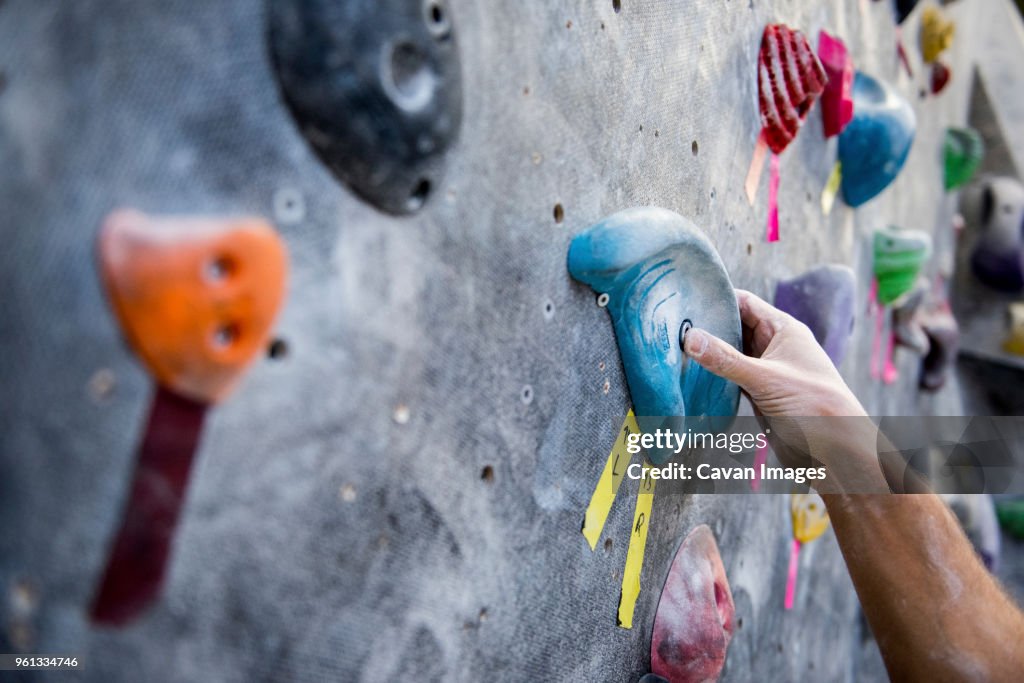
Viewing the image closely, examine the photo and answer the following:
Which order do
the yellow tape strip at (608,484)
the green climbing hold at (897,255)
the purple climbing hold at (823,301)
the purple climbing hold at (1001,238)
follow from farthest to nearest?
1. the purple climbing hold at (1001,238)
2. the green climbing hold at (897,255)
3. the purple climbing hold at (823,301)
4. the yellow tape strip at (608,484)

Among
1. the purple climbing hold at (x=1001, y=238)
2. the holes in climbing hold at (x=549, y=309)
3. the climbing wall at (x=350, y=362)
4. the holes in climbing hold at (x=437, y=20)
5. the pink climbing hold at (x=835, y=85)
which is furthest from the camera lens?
the purple climbing hold at (x=1001, y=238)

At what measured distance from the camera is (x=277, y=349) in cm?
55

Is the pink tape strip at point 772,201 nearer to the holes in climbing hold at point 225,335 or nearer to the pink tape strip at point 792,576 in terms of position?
the pink tape strip at point 792,576

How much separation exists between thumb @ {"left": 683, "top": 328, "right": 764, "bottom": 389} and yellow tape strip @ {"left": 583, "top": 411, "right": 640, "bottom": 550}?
0.39ft

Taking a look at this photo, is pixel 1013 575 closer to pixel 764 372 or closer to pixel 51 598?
pixel 764 372

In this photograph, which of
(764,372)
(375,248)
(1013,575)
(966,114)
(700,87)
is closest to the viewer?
(375,248)

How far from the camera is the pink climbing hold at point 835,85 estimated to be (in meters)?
1.62

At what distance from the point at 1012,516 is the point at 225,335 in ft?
11.1

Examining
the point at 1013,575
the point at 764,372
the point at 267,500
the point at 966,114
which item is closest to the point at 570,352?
the point at 764,372

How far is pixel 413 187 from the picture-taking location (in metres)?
0.62

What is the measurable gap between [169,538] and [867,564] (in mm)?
931

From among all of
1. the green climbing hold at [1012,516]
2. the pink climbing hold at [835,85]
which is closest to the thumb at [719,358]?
the pink climbing hold at [835,85]

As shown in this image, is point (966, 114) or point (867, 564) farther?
point (966, 114)

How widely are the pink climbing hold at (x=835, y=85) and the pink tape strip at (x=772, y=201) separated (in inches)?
11.5
